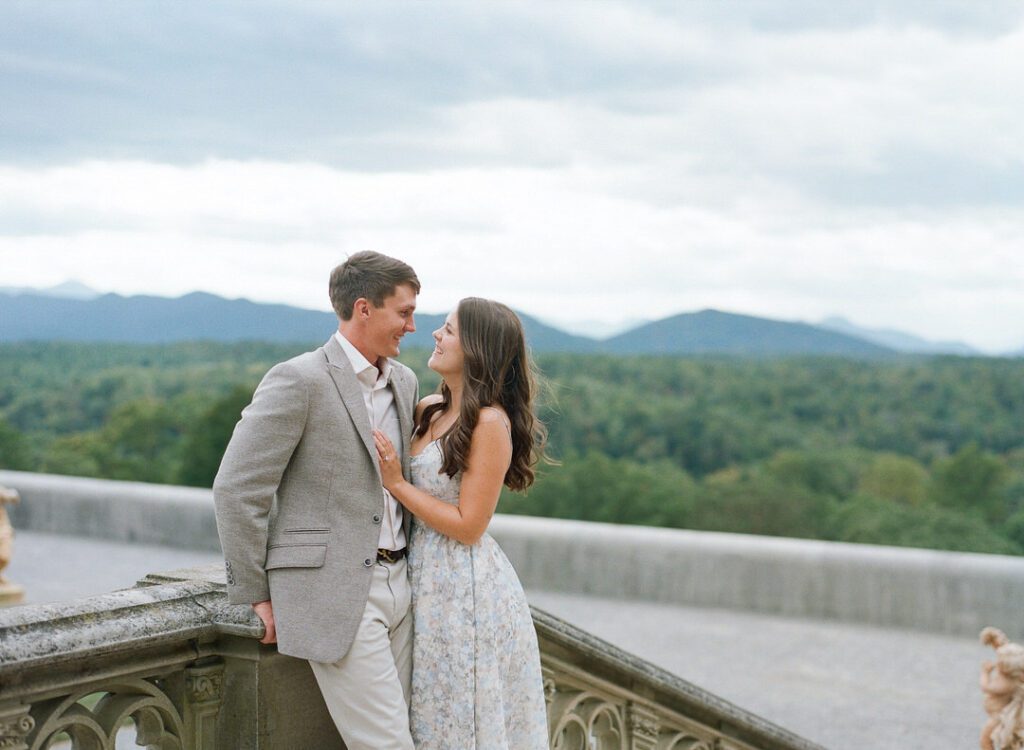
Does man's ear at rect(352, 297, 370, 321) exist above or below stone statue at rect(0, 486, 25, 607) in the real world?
above

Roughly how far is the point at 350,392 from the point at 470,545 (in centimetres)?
56

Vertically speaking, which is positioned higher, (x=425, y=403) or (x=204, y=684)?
(x=425, y=403)

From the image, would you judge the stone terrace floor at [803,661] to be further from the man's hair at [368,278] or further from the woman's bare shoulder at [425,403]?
the man's hair at [368,278]

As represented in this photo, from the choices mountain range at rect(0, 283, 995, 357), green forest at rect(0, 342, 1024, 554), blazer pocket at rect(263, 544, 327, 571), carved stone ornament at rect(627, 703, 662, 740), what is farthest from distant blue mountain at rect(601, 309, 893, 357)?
blazer pocket at rect(263, 544, 327, 571)

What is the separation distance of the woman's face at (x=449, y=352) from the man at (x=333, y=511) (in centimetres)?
22

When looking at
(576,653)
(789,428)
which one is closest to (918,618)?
(576,653)

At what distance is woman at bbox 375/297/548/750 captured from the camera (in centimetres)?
312

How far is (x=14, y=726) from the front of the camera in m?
2.38

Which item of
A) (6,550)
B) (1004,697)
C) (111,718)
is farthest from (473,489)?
(6,550)

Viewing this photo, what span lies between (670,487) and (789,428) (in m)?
9.31

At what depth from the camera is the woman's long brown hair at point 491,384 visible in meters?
3.20

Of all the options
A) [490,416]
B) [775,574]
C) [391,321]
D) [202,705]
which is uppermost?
[391,321]

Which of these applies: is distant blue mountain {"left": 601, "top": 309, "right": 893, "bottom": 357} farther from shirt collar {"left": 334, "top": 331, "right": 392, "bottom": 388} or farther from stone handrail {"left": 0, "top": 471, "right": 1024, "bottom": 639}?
shirt collar {"left": 334, "top": 331, "right": 392, "bottom": 388}

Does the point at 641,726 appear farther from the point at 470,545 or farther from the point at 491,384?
the point at 491,384
